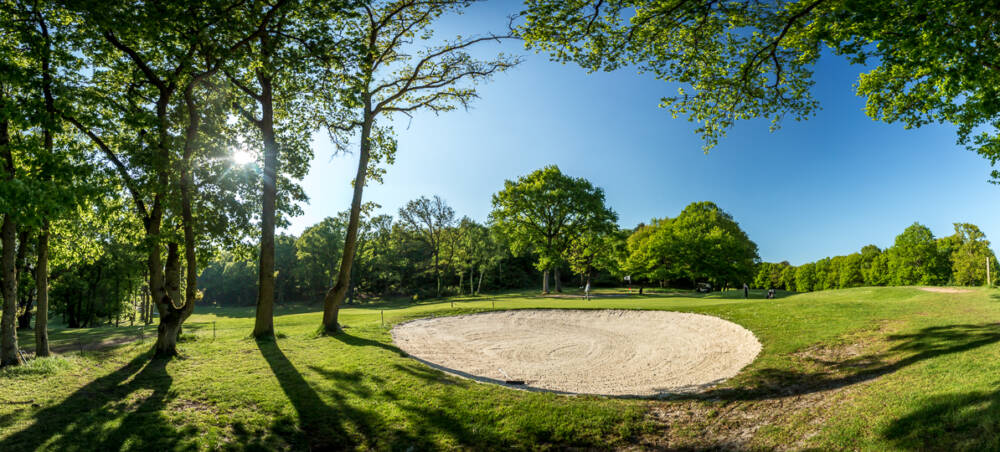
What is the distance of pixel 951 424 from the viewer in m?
5.13

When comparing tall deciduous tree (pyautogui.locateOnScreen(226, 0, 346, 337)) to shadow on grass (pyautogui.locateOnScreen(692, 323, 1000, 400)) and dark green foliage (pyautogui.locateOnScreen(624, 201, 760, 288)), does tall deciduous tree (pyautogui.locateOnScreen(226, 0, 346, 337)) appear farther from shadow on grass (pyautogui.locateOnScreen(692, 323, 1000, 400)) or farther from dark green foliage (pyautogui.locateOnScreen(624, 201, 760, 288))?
dark green foliage (pyautogui.locateOnScreen(624, 201, 760, 288))

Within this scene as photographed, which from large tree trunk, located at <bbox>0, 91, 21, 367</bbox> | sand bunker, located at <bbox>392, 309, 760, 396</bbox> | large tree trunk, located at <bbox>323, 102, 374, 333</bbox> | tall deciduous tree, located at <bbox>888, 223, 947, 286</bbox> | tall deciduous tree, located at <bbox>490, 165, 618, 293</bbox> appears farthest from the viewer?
tall deciduous tree, located at <bbox>888, 223, 947, 286</bbox>

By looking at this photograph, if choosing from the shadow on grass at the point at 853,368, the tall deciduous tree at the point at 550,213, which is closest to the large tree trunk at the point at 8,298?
the shadow on grass at the point at 853,368

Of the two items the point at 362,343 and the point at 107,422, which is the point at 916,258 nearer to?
the point at 362,343

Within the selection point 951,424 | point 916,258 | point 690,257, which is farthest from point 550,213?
point 916,258

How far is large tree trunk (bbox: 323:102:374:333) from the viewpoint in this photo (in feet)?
51.4

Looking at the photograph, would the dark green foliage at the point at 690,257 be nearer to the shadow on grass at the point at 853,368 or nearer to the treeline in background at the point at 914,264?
the treeline in background at the point at 914,264

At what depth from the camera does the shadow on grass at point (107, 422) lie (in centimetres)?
577

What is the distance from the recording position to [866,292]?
23.3 metres

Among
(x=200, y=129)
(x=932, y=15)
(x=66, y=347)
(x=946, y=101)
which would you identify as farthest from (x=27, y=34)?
(x=946, y=101)

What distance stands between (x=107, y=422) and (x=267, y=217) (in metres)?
8.62

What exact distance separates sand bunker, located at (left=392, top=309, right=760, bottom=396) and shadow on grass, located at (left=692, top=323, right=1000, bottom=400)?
3.01 feet

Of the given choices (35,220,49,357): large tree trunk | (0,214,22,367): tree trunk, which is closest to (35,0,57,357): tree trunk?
(35,220,49,357): large tree trunk

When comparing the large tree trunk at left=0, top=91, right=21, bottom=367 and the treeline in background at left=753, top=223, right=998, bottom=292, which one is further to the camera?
the treeline in background at left=753, top=223, right=998, bottom=292
